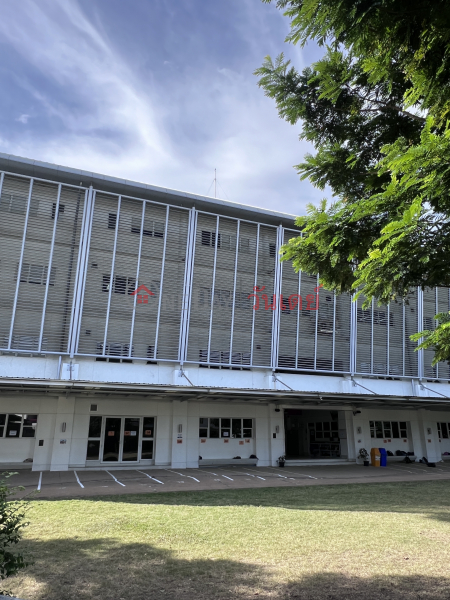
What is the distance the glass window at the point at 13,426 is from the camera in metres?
19.0

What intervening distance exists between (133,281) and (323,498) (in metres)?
13.1

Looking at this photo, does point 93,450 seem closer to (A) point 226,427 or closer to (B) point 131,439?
(B) point 131,439

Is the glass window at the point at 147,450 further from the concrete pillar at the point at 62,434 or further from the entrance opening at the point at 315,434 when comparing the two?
the entrance opening at the point at 315,434

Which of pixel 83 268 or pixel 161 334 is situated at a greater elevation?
pixel 83 268

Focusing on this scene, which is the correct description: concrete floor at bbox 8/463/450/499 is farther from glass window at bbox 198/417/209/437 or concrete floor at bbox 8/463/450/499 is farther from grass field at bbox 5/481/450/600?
grass field at bbox 5/481/450/600

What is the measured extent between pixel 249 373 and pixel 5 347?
457 inches

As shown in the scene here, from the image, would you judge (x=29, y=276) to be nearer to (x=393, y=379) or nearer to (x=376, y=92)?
(x=376, y=92)

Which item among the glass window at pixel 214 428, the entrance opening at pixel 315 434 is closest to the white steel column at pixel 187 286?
the glass window at pixel 214 428

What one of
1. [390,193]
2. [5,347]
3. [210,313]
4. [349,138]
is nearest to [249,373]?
[210,313]

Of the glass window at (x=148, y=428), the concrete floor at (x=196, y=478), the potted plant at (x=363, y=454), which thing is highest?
the glass window at (x=148, y=428)

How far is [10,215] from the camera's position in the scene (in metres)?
19.7

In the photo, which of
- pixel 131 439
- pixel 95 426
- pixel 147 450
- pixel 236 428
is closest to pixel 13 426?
pixel 95 426

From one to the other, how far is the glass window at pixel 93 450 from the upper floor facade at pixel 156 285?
3.88 m

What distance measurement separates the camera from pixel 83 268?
2030 cm
